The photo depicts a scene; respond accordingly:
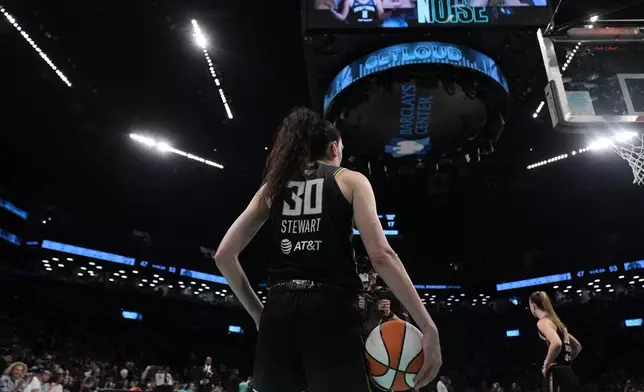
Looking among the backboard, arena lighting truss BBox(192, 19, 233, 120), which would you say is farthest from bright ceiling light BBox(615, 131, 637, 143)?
arena lighting truss BBox(192, 19, 233, 120)

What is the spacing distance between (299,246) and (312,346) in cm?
43

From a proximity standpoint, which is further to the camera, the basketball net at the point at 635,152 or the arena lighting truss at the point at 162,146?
the arena lighting truss at the point at 162,146

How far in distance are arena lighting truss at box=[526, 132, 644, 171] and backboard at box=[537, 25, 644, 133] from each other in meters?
0.44

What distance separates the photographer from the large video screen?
21.7 ft

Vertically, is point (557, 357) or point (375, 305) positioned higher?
point (375, 305)

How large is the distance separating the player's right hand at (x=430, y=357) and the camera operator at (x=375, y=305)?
9.14 feet

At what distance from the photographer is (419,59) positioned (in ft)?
25.4

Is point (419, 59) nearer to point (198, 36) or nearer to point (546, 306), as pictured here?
point (546, 306)

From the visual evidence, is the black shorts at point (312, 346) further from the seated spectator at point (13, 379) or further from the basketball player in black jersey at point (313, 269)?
the seated spectator at point (13, 379)

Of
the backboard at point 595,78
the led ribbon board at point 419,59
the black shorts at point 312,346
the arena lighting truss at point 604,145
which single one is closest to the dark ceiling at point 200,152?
the arena lighting truss at point 604,145

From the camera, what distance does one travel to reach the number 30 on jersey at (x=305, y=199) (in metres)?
2.06

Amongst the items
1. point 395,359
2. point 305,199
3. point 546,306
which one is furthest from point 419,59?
point 395,359

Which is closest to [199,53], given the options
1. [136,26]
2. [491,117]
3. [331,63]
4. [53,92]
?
[136,26]

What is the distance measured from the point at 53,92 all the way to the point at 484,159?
612 inches
